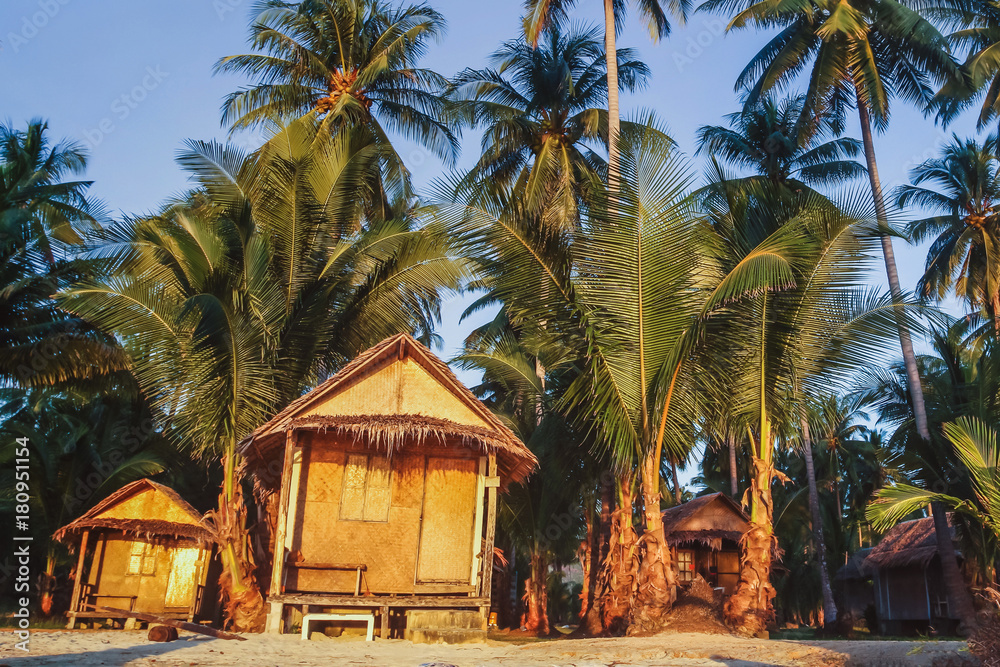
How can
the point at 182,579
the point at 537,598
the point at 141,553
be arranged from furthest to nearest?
the point at 537,598 < the point at 182,579 < the point at 141,553

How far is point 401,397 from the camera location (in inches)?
466

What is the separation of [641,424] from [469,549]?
11.3 ft

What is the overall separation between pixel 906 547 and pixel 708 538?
21.8ft

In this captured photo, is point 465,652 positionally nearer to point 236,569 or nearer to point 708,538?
point 236,569

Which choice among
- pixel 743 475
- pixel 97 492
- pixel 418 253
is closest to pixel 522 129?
pixel 418 253

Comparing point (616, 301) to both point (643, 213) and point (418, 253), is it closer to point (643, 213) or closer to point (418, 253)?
point (643, 213)

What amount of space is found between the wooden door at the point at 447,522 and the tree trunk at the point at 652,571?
2754 mm

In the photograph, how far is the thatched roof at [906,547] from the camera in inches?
821

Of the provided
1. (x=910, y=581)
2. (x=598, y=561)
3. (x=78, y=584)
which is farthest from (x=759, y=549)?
(x=910, y=581)

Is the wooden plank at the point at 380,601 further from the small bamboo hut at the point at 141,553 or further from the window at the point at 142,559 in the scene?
the window at the point at 142,559

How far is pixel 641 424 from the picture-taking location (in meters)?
11.2

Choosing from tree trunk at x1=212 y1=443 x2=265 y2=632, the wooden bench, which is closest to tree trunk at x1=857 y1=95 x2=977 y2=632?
the wooden bench

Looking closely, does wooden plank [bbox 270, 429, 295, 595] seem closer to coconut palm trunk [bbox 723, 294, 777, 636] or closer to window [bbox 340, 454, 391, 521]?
window [bbox 340, 454, 391, 521]

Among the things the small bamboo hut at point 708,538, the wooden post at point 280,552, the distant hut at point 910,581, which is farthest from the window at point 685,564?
the wooden post at point 280,552
